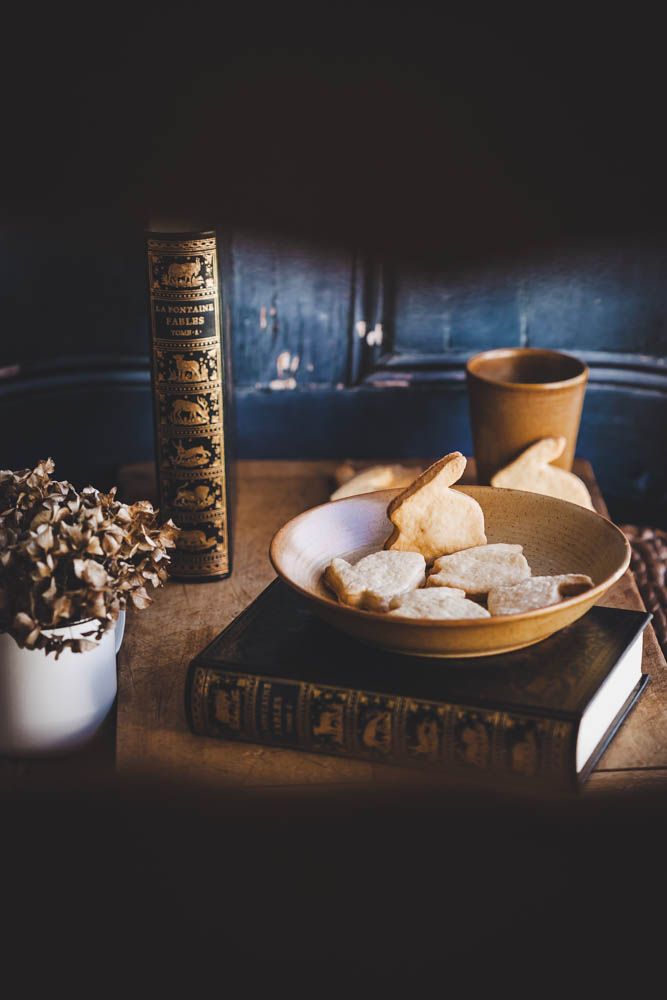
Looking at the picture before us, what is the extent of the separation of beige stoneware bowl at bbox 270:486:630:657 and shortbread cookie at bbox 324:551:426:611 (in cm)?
2

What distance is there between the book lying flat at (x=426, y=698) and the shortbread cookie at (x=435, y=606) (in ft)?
0.14

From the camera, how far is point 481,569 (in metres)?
0.95

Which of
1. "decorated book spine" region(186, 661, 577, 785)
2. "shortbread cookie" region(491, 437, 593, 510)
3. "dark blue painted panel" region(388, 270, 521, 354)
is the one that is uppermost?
"dark blue painted panel" region(388, 270, 521, 354)

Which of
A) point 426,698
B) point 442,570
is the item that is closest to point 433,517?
point 442,570

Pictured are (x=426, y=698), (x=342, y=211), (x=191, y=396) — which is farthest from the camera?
(x=342, y=211)

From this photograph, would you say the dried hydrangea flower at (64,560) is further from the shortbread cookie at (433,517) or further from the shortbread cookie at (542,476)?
the shortbread cookie at (542,476)

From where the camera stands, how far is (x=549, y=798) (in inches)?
32.5

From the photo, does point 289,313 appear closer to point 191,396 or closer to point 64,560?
point 191,396

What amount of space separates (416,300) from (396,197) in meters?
0.14

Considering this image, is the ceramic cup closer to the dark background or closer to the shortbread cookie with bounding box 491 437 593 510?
the shortbread cookie with bounding box 491 437 593 510

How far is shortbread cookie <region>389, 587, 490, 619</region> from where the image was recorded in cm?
86

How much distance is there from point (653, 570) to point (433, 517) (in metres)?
0.44

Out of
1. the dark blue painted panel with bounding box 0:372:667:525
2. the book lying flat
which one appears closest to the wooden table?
the book lying flat

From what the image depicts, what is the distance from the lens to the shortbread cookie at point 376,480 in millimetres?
1320
